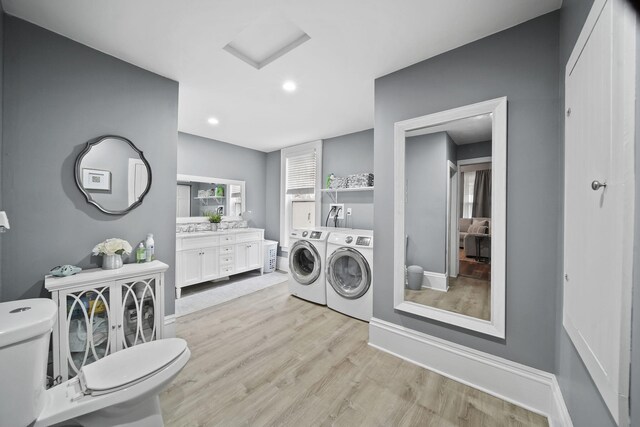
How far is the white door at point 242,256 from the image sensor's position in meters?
4.06

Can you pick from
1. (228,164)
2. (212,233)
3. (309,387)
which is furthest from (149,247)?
(228,164)

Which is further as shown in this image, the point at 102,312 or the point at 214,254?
the point at 214,254

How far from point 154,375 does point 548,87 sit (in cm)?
277

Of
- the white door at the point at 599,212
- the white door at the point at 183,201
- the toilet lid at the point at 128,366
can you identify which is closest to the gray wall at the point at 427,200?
the white door at the point at 599,212

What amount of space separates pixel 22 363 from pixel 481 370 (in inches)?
98.3

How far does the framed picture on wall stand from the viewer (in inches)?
73.0

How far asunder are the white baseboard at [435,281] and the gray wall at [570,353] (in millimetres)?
1228

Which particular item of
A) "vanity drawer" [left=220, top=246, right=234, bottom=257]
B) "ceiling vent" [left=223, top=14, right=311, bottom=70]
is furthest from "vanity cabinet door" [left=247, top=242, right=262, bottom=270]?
"ceiling vent" [left=223, top=14, right=311, bottom=70]

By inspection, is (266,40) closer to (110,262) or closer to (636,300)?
(110,262)

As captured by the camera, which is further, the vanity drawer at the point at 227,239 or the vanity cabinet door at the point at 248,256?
the vanity cabinet door at the point at 248,256

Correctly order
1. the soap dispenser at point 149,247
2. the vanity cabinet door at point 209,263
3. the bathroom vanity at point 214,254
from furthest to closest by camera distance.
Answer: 1. the vanity cabinet door at point 209,263
2. the bathroom vanity at point 214,254
3. the soap dispenser at point 149,247

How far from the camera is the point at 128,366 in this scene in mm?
1229

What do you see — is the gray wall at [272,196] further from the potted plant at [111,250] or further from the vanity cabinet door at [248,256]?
the potted plant at [111,250]

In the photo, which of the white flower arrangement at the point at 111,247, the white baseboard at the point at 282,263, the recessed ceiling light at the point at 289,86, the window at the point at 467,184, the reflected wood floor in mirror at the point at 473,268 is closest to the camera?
the white flower arrangement at the point at 111,247
